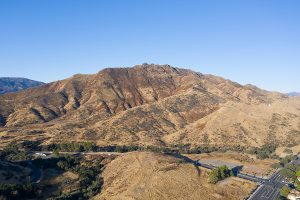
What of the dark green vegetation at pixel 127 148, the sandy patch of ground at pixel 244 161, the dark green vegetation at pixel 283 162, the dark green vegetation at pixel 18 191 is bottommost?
the dark green vegetation at pixel 18 191

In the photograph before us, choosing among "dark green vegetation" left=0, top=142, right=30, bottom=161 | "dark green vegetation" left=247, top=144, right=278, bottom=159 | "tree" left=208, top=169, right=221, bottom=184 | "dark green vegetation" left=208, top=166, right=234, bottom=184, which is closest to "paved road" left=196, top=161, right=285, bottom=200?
"dark green vegetation" left=208, top=166, right=234, bottom=184

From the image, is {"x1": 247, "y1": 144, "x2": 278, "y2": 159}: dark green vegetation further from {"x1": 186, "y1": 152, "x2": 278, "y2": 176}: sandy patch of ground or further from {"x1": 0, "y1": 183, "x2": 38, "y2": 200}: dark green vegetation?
{"x1": 0, "y1": 183, "x2": 38, "y2": 200}: dark green vegetation

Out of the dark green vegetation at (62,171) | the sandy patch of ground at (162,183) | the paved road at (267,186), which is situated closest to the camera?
the paved road at (267,186)

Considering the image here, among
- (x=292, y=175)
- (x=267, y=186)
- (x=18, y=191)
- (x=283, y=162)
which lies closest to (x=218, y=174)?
(x=267, y=186)

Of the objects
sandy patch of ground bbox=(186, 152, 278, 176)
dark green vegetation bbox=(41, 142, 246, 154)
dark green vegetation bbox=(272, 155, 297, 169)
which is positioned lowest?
dark green vegetation bbox=(41, 142, 246, 154)

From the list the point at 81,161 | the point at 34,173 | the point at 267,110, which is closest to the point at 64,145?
the point at 81,161

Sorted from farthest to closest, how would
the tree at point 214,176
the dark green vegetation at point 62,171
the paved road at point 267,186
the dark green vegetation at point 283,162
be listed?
the dark green vegetation at point 283,162 < the tree at point 214,176 < the dark green vegetation at point 62,171 < the paved road at point 267,186

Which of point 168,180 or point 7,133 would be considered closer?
point 168,180

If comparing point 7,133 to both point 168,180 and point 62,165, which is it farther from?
point 168,180

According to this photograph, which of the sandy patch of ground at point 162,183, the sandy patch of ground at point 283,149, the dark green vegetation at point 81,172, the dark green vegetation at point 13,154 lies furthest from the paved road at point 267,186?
the dark green vegetation at point 13,154

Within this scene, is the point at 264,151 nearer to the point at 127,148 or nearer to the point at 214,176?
the point at 127,148

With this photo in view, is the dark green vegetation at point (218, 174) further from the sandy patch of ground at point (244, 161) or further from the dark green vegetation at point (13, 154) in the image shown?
the dark green vegetation at point (13, 154)
